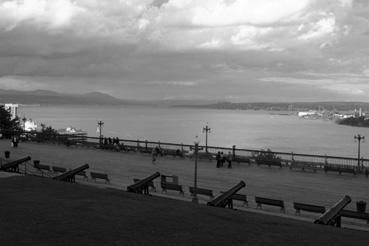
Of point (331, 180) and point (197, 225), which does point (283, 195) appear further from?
point (197, 225)

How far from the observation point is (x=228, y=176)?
87.7 ft

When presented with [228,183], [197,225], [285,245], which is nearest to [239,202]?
[228,183]

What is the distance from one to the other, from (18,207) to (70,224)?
108 inches

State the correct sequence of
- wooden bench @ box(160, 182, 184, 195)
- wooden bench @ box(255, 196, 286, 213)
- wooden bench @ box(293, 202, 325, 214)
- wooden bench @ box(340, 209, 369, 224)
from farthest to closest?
wooden bench @ box(160, 182, 184, 195)
wooden bench @ box(255, 196, 286, 213)
wooden bench @ box(293, 202, 325, 214)
wooden bench @ box(340, 209, 369, 224)

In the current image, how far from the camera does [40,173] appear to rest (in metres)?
25.5

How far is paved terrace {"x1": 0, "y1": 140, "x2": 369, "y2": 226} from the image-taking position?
21.6 m

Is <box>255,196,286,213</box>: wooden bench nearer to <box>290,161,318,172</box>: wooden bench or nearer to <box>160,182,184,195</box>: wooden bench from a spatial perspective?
<box>160,182,184,195</box>: wooden bench

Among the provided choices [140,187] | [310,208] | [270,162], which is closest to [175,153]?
[270,162]

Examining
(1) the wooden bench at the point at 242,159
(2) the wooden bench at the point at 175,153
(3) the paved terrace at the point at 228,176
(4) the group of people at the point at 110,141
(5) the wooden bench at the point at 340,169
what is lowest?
(3) the paved terrace at the point at 228,176

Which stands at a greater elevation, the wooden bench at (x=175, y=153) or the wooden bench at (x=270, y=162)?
the wooden bench at (x=175, y=153)

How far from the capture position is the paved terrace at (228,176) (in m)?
21.6

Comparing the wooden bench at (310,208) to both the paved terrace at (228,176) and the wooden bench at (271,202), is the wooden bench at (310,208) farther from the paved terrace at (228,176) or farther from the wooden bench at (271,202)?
the wooden bench at (271,202)

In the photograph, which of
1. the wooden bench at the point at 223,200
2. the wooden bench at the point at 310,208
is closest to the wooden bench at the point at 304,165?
the wooden bench at the point at 310,208

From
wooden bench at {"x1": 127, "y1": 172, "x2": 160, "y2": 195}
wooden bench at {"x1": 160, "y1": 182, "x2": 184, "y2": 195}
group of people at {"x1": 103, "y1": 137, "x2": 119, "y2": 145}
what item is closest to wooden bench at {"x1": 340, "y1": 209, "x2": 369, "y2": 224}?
wooden bench at {"x1": 160, "y1": 182, "x2": 184, "y2": 195}
